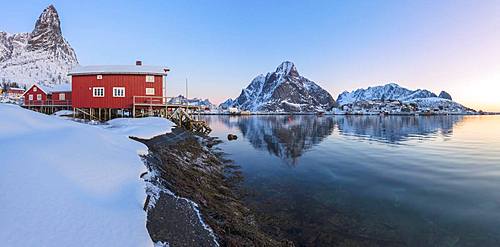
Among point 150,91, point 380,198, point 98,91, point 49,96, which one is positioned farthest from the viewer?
point 49,96

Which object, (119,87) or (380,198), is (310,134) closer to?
(119,87)

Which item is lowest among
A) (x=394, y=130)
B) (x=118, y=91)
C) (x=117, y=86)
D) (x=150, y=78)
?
(x=394, y=130)

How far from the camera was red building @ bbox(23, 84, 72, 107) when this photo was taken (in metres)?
51.0

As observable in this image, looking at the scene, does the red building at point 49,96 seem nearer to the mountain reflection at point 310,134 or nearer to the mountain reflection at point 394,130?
the mountain reflection at point 310,134

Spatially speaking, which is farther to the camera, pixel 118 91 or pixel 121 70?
pixel 118 91

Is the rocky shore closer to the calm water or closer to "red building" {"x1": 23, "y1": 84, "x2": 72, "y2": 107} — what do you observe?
the calm water

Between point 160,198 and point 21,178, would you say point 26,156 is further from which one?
point 160,198

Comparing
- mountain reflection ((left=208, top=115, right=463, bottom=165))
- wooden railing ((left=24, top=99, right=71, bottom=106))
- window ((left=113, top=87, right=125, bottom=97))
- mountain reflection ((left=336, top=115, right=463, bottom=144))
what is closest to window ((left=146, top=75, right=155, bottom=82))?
window ((left=113, top=87, right=125, bottom=97))

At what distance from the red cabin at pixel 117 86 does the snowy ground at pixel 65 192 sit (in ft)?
98.4

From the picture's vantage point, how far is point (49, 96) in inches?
Result: 2165

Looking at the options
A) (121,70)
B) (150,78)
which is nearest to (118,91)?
(121,70)

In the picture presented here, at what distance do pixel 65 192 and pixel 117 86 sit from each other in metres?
37.2

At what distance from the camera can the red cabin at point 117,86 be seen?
39.7 meters

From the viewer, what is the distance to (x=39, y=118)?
13.6 meters
